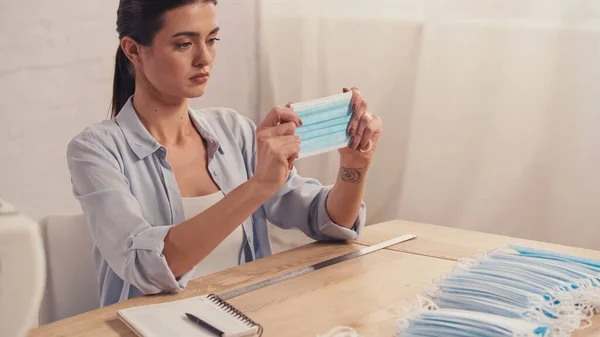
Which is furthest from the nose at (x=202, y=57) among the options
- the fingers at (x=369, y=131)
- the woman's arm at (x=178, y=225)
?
the fingers at (x=369, y=131)

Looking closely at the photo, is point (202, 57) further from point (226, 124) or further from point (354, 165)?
point (354, 165)

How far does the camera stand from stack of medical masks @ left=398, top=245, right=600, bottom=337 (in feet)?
3.13

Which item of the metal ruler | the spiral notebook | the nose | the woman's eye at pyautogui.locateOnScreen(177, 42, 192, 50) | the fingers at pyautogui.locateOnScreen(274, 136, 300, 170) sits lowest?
the metal ruler

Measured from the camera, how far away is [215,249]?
5.30ft

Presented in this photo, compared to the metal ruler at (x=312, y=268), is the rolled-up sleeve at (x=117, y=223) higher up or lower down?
higher up

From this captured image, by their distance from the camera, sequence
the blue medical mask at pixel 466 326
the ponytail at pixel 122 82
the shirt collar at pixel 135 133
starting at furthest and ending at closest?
the ponytail at pixel 122 82
the shirt collar at pixel 135 133
the blue medical mask at pixel 466 326

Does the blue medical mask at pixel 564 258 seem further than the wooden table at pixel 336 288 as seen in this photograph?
Yes

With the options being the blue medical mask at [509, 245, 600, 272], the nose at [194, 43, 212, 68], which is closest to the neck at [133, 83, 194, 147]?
the nose at [194, 43, 212, 68]

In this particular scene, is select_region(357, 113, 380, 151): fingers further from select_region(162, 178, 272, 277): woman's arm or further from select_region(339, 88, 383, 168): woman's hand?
select_region(162, 178, 272, 277): woman's arm

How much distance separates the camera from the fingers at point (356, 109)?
1.42 metres

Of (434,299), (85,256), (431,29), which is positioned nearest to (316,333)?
(434,299)

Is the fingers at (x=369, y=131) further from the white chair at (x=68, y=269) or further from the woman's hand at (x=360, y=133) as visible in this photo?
the white chair at (x=68, y=269)

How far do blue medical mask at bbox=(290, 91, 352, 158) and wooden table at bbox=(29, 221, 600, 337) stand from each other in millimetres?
211

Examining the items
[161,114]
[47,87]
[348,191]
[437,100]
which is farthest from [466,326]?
[47,87]
